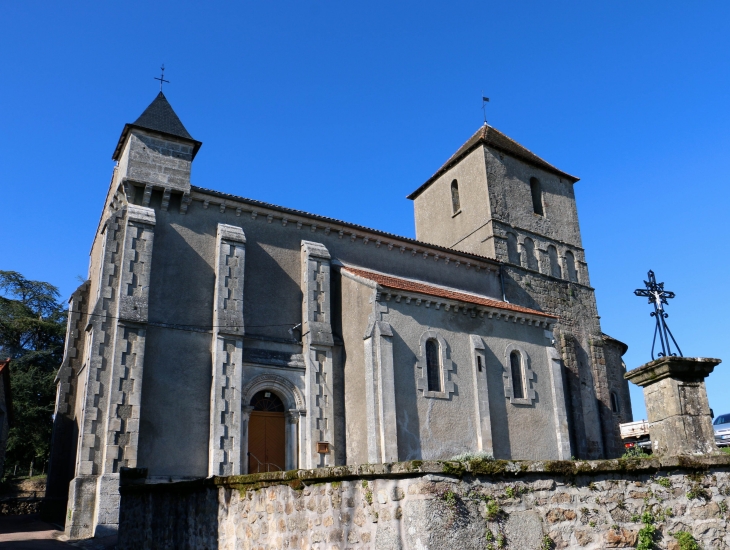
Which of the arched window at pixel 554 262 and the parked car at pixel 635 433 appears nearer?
the parked car at pixel 635 433

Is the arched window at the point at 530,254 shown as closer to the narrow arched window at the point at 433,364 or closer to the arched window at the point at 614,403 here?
the arched window at the point at 614,403

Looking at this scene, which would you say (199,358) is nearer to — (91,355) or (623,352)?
(91,355)

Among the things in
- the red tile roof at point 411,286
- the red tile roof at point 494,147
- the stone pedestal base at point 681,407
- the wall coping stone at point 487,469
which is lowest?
the wall coping stone at point 487,469

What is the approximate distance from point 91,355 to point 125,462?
2.85 m

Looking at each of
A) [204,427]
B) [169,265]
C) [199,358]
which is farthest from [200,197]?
[204,427]

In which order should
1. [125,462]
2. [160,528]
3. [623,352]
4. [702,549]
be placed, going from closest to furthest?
[702,549] → [160,528] → [125,462] → [623,352]

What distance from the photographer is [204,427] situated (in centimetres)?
1688

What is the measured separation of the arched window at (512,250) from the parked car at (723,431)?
→ 9134 mm

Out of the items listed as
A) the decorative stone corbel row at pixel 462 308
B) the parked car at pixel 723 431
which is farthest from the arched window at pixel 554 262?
the parked car at pixel 723 431

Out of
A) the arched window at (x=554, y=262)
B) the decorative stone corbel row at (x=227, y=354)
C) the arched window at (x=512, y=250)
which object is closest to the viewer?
the decorative stone corbel row at (x=227, y=354)

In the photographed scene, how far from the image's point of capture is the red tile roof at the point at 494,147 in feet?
89.0

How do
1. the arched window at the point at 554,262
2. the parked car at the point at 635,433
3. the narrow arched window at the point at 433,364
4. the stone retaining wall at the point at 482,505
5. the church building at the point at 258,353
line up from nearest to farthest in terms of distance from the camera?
the stone retaining wall at the point at 482,505 < the church building at the point at 258,353 < the narrow arched window at the point at 433,364 < the parked car at the point at 635,433 < the arched window at the point at 554,262

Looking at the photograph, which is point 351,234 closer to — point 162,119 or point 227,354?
point 227,354

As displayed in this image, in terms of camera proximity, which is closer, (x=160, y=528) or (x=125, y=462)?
(x=160, y=528)
